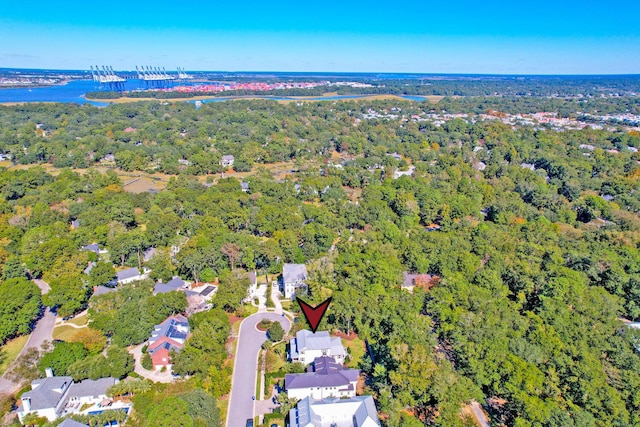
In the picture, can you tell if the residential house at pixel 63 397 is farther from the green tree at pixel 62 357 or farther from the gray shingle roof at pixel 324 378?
the gray shingle roof at pixel 324 378

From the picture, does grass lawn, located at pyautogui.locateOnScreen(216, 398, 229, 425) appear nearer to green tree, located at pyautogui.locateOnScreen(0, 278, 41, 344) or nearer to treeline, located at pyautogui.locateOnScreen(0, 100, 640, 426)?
treeline, located at pyautogui.locateOnScreen(0, 100, 640, 426)

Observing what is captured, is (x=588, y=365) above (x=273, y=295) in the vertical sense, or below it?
above

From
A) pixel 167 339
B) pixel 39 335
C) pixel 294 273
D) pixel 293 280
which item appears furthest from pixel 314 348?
pixel 39 335

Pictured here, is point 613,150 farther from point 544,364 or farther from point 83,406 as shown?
point 83,406

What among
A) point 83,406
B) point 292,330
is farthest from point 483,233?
point 83,406

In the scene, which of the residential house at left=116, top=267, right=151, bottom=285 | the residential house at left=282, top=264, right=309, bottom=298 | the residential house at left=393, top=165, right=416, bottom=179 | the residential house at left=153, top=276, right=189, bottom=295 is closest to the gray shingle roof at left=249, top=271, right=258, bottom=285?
the residential house at left=282, top=264, right=309, bottom=298

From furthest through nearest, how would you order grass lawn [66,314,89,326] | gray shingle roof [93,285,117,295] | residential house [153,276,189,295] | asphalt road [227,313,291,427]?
residential house [153,276,189,295], gray shingle roof [93,285,117,295], grass lawn [66,314,89,326], asphalt road [227,313,291,427]
